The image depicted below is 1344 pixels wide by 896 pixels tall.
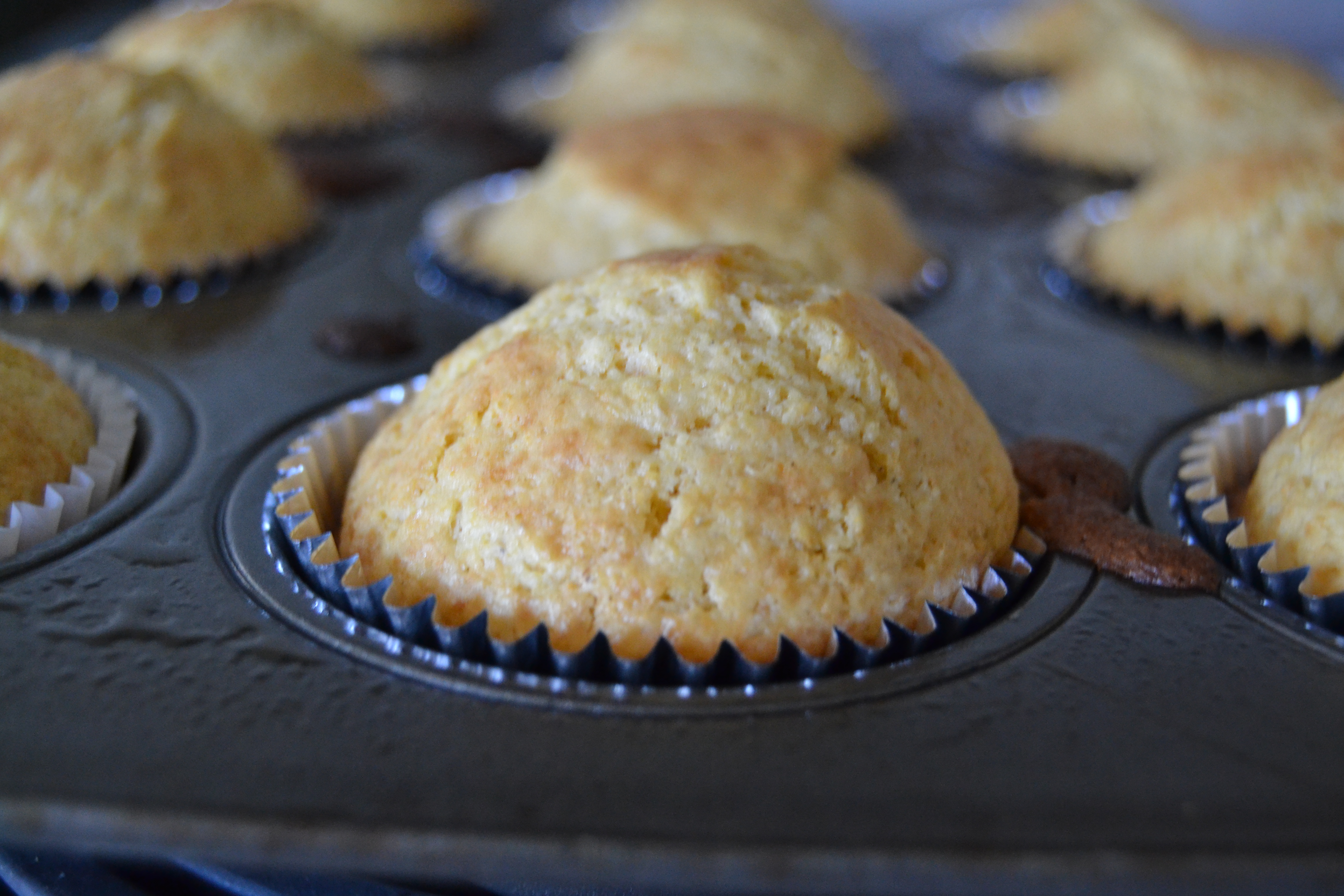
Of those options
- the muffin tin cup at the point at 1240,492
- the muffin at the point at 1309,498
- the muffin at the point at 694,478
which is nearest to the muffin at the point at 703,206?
the muffin tin cup at the point at 1240,492

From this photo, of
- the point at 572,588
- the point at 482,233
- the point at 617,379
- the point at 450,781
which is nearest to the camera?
the point at 450,781

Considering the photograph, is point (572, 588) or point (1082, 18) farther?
point (1082, 18)

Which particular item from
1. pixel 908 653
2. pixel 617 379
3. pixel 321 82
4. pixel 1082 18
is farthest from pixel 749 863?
pixel 1082 18

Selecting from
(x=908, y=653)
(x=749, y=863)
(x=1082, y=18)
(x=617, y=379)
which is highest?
(x=617, y=379)

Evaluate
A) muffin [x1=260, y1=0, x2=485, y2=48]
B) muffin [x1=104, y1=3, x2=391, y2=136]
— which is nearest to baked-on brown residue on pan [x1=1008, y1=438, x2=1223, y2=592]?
muffin [x1=104, y1=3, x2=391, y2=136]

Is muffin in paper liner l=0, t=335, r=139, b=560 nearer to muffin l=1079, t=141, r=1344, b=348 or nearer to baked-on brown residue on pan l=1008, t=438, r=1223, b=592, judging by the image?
baked-on brown residue on pan l=1008, t=438, r=1223, b=592

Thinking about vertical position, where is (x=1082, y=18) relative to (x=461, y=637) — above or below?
below

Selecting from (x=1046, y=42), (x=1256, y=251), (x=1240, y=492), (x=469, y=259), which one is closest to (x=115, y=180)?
(x=469, y=259)

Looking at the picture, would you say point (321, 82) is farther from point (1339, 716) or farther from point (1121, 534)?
point (1339, 716)
